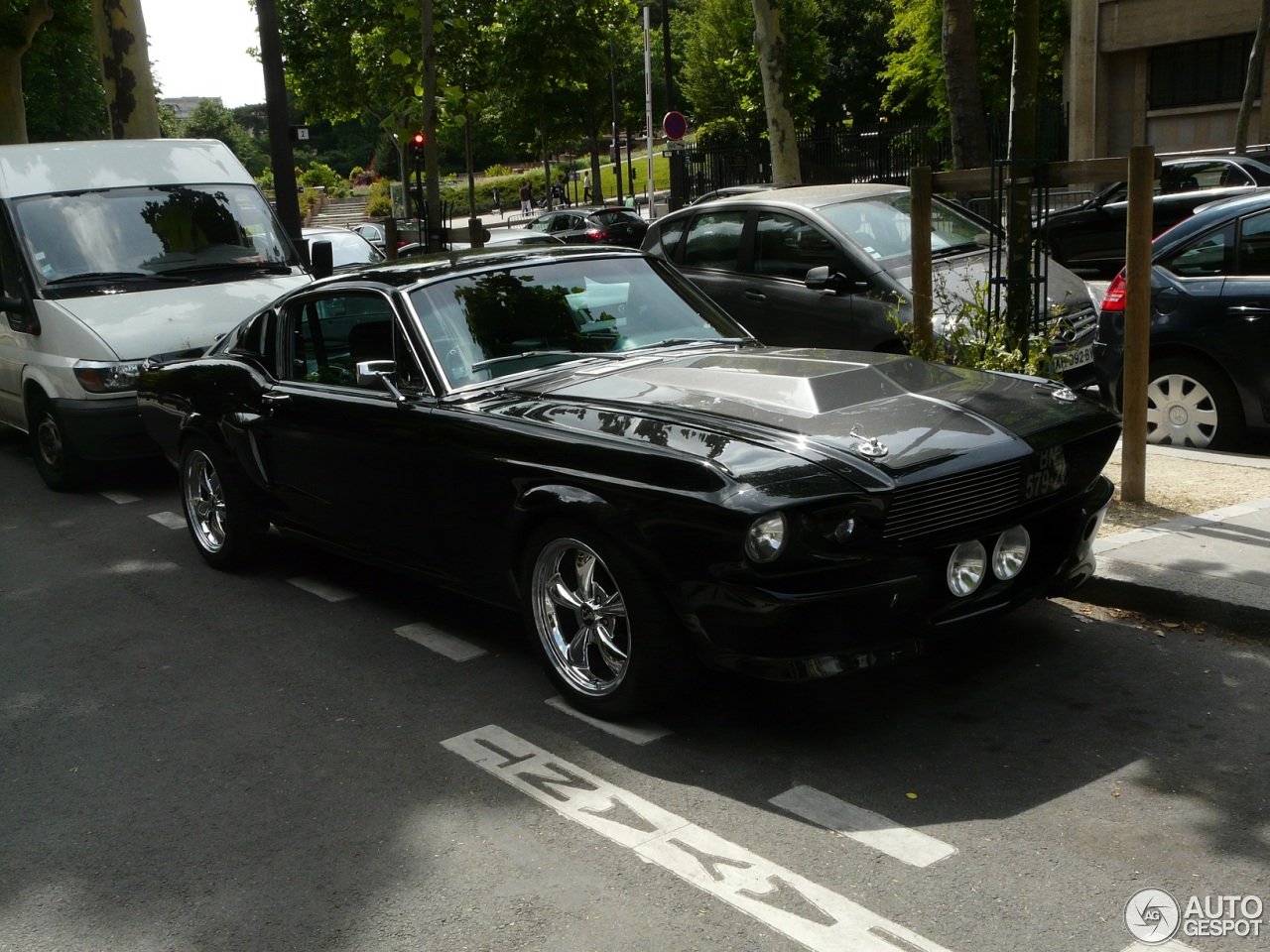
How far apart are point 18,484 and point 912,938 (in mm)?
8896

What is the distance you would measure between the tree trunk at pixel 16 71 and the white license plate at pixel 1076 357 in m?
21.2

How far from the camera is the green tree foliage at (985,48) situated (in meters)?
39.5

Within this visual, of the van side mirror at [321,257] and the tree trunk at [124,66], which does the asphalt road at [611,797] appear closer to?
the van side mirror at [321,257]

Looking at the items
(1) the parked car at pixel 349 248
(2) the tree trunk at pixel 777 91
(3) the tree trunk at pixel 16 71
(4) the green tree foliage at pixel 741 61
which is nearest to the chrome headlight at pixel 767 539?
(2) the tree trunk at pixel 777 91

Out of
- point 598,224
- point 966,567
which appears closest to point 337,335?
point 966,567

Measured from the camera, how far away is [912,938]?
3303 millimetres

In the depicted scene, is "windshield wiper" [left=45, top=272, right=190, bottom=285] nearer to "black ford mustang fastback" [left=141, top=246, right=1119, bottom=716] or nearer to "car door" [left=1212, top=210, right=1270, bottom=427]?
"black ford mustang fastback" [left=141, top=246, right=1119, bottom=716]

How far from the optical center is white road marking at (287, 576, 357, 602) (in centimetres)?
680

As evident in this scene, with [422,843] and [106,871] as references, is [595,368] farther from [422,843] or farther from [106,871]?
[106,871]

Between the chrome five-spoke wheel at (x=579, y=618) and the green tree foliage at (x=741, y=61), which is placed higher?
the green tree foliage at (x=741, y=61)

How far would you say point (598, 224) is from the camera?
31.4m

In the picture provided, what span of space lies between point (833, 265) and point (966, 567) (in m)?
5.61

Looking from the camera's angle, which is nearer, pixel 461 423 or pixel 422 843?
pixel 422 843

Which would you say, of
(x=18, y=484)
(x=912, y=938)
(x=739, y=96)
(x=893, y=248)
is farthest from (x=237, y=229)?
(x=739, y=96)
